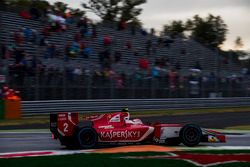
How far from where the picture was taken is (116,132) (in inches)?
415

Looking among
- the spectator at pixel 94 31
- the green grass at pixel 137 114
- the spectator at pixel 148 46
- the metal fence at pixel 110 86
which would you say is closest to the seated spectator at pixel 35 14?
the spectator at pixel 94 31

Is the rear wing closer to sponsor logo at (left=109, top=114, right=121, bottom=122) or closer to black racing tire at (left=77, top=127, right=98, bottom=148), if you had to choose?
black racing tire at (left=77, top=127, right=98, bottom=148)

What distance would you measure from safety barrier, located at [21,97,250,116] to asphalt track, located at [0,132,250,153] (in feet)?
20.0

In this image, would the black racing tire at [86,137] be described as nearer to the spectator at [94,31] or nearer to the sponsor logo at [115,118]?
the sponsor logo at [115,118]

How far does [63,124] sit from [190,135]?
9.14ft

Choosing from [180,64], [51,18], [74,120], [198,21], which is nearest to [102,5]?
[198,21]

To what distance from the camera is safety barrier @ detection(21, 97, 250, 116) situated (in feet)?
68.6

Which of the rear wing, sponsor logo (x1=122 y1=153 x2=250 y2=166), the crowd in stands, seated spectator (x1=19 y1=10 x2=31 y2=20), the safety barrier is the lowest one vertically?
sponsor logo (x1=122 y1=153 x2=250 y2=166)

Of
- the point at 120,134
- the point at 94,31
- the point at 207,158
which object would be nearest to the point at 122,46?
the point at 94,31

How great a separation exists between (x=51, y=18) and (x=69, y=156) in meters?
16.1

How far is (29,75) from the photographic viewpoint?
19.8 m

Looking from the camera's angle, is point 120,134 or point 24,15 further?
point 24,15

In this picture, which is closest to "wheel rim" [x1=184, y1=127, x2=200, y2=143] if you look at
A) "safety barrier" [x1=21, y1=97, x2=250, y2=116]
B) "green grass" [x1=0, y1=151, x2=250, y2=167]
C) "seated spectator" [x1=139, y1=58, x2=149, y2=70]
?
"green grass" [x1=0, y1=151, x2=250, y2=167]

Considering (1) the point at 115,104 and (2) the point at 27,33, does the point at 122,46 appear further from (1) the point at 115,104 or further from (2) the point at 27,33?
(2) the point at 27,33
